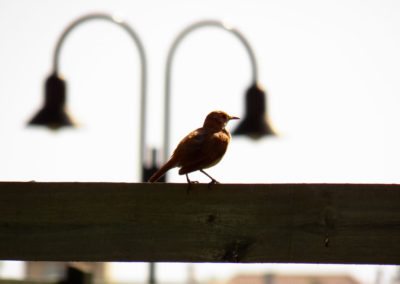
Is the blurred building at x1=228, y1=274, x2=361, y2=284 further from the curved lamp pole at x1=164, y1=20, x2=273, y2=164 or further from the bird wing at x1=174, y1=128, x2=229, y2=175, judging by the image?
the bird wing at x1=174, y1=128, x2=229, y2=175

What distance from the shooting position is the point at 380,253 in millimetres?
3475

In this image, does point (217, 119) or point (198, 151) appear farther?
point (217, 119)

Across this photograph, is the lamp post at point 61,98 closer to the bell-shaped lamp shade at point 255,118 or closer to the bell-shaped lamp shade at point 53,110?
the bell-shaped lamp shade at point 53,110

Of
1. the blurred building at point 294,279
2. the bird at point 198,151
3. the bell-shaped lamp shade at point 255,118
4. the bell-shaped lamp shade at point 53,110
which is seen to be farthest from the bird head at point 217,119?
the blurred building at point 294,279

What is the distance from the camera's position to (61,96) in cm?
1259

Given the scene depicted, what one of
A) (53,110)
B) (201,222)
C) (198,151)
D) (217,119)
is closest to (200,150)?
(198,151)

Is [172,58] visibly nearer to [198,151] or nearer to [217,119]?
[217,119]

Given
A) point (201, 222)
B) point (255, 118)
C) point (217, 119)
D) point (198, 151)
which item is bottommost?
point (201, 222)

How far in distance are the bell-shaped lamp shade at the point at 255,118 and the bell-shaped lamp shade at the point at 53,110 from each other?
6.14 ft

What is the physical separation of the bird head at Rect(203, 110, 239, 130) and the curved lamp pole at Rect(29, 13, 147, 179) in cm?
390

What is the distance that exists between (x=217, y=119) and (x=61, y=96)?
18.3 ft

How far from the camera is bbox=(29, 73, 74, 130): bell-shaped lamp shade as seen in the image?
12188 mm

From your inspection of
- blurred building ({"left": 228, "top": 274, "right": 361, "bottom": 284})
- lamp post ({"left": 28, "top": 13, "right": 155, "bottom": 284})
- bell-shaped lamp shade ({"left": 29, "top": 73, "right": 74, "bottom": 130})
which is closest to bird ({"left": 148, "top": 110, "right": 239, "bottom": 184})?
lamp post ({"left": 28, "top": 13, "right": 155, "bottom": 284})

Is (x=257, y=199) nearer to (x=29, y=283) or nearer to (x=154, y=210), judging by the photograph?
(x=154, y=210)
